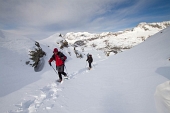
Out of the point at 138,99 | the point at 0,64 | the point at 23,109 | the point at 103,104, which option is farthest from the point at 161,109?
the point at 0,64

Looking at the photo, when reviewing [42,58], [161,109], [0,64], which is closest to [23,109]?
[161,109]

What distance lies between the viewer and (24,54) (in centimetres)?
1139

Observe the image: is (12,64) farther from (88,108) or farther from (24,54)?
(88,108)

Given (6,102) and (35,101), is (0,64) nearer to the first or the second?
(6,102)

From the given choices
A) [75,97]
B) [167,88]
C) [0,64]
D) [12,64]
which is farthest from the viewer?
[12,64]

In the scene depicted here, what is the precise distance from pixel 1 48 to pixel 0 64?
274cm

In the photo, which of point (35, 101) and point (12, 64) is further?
point (12, 64)

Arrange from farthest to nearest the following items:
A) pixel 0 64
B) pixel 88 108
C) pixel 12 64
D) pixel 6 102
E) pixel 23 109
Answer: pixel 12 64 < pixel 0 64 < pixel 6 102 < pixel 23 109 < pixel 88 108

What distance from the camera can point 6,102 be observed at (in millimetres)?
4152

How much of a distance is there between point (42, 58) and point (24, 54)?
10.7ft

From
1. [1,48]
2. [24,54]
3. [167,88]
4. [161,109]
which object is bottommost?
[161,109]

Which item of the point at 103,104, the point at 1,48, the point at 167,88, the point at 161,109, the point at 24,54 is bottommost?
the point at 103,104

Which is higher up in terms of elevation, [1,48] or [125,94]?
[1,48]

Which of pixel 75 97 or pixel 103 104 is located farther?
pixel 75 97
